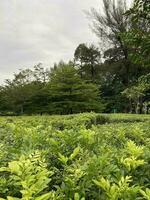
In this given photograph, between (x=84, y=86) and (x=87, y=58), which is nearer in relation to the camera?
(x=84, y=86)

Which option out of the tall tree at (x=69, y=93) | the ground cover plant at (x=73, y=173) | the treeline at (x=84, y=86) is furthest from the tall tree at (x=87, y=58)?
the ground cover plant at (x=73, y=173)

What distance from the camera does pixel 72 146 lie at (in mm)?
2799

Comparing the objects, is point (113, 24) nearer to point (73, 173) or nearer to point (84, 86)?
point (84, 86)

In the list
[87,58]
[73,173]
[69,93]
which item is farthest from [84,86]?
[73,173]

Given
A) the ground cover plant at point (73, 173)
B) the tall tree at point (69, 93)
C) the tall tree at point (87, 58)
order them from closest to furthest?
the ground cover plant at point (73, 173) < the tall tree at point (69, 93) < the tall tree at point (87, 58)

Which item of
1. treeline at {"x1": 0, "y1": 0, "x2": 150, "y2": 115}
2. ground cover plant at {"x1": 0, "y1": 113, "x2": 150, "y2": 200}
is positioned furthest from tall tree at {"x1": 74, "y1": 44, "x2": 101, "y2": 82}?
ground cover plant at {"x1": 0, "y1": 113, "x2": 150, "y2": 200}

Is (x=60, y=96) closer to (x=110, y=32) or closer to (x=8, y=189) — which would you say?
(x=110, y=32)

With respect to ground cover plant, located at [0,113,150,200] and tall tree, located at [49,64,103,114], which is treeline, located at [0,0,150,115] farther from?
ground cover plant, located at [0,113,150,200]

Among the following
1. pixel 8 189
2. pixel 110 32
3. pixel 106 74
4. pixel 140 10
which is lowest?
pixel 8 189

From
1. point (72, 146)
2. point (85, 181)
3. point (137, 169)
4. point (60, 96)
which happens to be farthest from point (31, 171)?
point (60, 96)

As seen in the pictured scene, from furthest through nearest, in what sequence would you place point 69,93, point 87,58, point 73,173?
point 87,58
point 69,93
point 73,173

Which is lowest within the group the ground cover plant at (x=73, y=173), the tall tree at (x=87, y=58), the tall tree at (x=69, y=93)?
the ground cover plant at (x=73, y=173)

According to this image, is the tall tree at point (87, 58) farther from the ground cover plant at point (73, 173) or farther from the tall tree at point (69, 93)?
the ground cover plant at point (73, 173)

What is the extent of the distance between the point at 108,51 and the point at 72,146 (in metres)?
39.1
